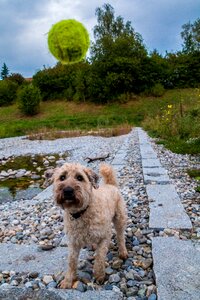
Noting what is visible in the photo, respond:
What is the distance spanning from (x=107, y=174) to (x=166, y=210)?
103 cm

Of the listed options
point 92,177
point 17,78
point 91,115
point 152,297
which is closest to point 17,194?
point 92,177

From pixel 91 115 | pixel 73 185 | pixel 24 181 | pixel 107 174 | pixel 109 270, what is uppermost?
pixel 73 185

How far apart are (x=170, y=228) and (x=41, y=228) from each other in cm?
171

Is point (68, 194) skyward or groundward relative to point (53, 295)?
skyward

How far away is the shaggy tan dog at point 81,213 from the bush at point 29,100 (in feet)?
101

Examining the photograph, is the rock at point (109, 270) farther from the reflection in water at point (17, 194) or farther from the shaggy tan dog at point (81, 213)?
Answer: the reflection in water at point (17, 194)

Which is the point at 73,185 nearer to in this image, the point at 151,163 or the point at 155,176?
the point at 155,176

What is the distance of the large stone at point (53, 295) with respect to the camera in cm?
256

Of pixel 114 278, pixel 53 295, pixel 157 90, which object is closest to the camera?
pixel 53 295

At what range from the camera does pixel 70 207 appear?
3061mm

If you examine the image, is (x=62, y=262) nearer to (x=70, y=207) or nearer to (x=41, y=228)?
(x=70, y=207)

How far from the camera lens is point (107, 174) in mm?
3990

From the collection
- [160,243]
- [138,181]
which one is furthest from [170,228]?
[138,181]

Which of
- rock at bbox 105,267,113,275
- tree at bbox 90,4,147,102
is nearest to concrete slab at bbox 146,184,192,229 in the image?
rock at bbox 105,267,113,275
